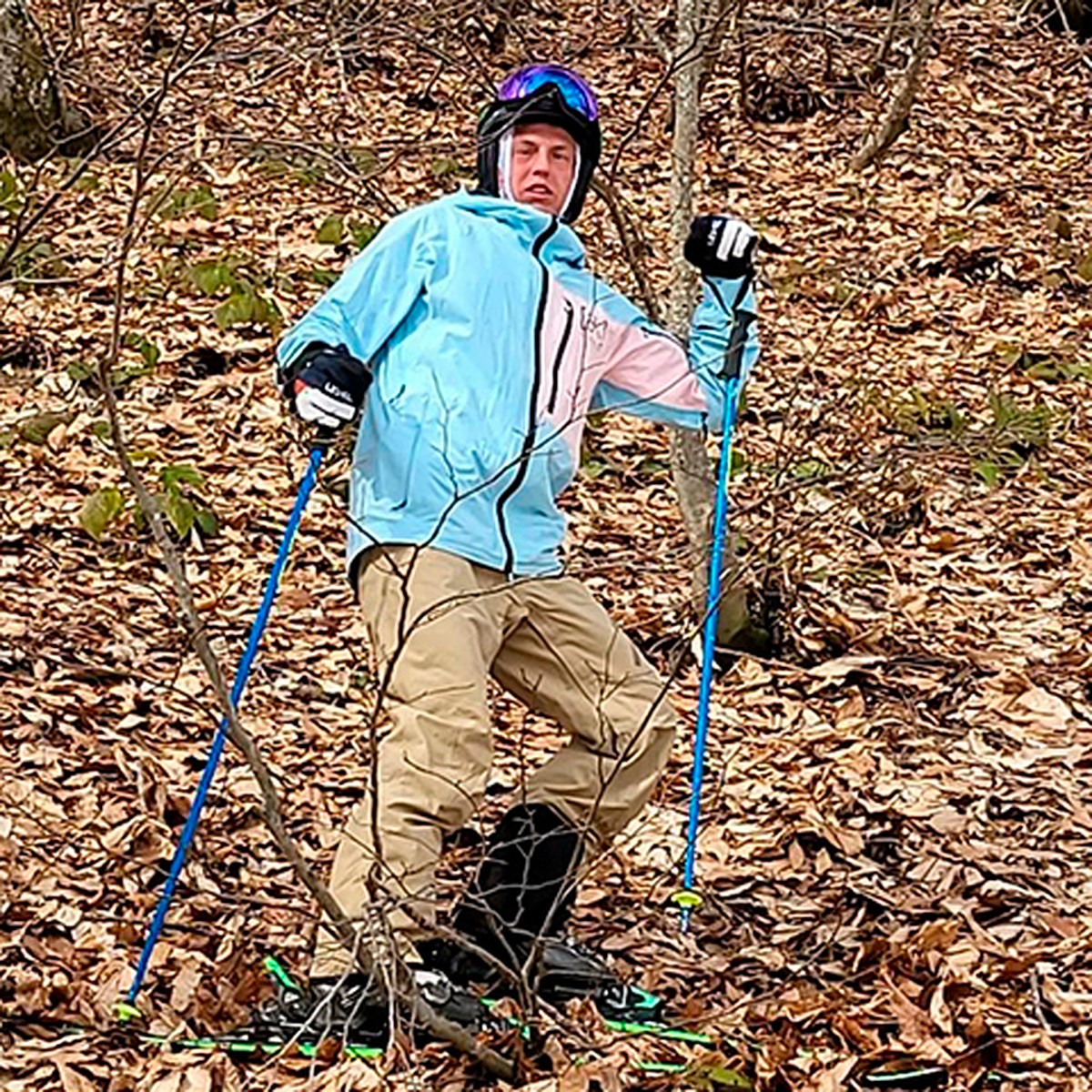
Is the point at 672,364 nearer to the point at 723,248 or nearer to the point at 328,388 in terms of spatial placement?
the point at 723,248

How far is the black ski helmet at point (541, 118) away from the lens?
4.21m

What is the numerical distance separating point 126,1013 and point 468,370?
1494mm

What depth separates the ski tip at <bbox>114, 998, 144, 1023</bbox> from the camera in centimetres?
399

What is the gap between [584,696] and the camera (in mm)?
4195

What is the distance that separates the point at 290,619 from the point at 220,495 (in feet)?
3.08

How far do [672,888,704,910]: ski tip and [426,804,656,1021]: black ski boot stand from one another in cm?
34

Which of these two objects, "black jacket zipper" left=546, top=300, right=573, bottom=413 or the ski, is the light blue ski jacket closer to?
"black jacket zipper" left=546, top=300, right=573, bottom=413

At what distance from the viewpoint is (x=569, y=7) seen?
46.9 ft

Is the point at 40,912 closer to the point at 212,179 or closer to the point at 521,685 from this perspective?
the point at 521,685

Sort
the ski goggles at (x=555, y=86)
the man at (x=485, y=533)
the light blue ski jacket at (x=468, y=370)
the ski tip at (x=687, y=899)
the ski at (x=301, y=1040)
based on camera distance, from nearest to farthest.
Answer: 1. the ski at (x=301, y=1040)
2. the man at (x=485, y=533)
3. the light blue ski jacket at (x=468, y=370)
4. the ski goggles at (x=555, y=86)
5. the ski tip at (x=687, y=899)

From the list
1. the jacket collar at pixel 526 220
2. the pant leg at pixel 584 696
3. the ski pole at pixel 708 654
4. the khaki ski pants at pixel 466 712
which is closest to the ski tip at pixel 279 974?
the khaki ski pants at pixel 466 712

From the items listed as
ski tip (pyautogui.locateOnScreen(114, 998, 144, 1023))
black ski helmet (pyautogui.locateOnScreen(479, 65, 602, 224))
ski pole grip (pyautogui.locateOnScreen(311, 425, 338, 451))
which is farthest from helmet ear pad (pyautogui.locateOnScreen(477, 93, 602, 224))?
ski tip (pyautogui.locateOnScreen(114, 998, 144, 1023))

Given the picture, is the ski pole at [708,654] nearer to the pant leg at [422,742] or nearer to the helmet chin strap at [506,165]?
the helmet chin strap at [506,165]

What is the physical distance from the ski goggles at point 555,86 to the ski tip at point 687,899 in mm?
1809
